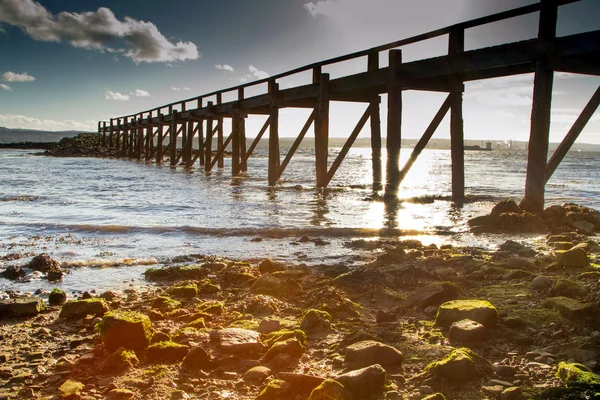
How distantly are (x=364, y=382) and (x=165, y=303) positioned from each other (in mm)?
2056

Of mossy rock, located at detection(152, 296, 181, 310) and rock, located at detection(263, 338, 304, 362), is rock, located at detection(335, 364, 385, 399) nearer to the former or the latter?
rock, located at detection(263, 338, 304, 362)

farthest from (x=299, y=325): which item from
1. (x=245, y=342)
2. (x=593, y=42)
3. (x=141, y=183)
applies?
(x=141, y=183)

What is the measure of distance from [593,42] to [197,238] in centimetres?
605

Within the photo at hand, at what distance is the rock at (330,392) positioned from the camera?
2.27 m

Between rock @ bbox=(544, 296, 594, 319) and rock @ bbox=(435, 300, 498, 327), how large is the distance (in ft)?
1.69

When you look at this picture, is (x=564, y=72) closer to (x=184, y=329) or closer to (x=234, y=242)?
(x=234, y=242)

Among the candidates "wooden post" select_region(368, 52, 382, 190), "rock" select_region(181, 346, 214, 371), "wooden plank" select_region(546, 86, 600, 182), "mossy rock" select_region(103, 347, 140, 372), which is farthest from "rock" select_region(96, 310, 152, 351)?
"wooden post" select_region(368, 52, 382, 190)

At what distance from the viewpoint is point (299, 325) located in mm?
3352

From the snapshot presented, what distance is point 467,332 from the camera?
9.67 feet

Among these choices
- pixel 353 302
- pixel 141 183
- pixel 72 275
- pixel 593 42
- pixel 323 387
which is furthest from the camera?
pixel 141 183

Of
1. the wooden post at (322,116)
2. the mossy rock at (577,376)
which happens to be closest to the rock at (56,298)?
the mossy rock at (577,376)

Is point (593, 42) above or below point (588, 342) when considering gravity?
above

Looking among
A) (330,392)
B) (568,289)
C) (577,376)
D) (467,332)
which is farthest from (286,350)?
(568,289)

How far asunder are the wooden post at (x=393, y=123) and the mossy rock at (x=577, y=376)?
24.3 feet
